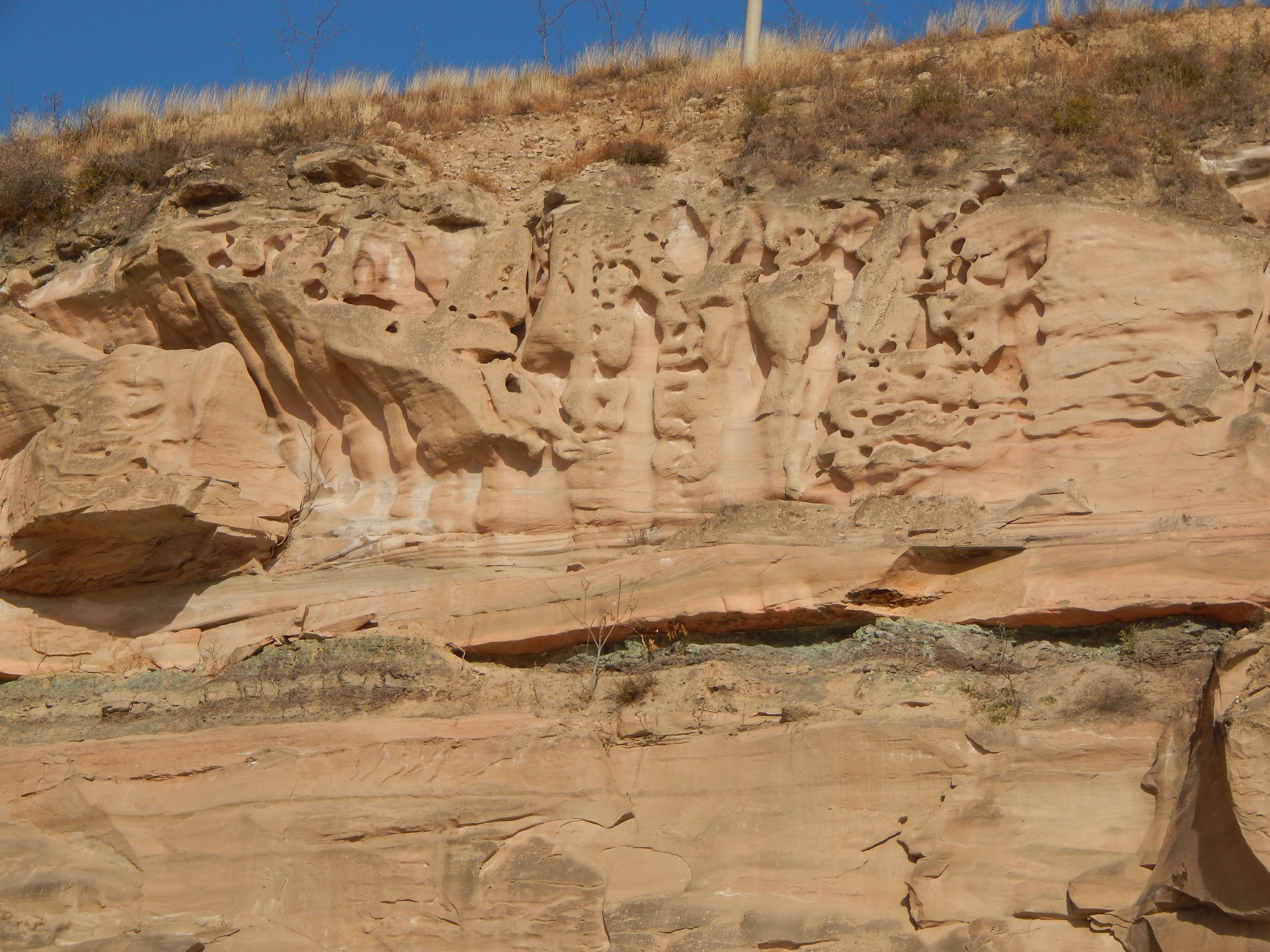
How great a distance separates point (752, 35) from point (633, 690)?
25.1ft

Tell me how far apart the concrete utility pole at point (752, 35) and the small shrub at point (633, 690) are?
6566 millimetres

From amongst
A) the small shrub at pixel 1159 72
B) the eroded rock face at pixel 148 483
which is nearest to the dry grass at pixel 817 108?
the small shrub at pixel 1159 72

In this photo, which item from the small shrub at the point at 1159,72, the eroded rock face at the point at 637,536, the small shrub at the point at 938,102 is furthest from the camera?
the small shrub at the point at 1159,72

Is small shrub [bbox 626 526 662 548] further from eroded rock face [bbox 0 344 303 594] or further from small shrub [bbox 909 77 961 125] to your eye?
small shrub [bbox 909 77 961 125]

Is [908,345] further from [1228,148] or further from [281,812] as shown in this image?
[281,812]

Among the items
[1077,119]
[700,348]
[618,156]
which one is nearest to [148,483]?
[700,348]

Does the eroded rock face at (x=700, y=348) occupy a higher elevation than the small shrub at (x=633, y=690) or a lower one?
higher

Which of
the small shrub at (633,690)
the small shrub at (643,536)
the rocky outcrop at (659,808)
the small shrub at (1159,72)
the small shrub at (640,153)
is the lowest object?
the rocky outcrop at (659,808)

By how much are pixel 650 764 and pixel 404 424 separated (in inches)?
138

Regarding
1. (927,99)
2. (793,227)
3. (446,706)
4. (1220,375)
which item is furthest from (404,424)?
(1220,375)

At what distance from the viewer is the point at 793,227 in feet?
37.6

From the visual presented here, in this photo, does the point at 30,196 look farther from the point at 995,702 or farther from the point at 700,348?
the point at 995,702

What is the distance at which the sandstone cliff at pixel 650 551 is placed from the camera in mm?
8664

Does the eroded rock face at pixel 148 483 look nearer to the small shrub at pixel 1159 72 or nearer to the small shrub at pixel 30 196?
the small shrub at pixel 30 196
